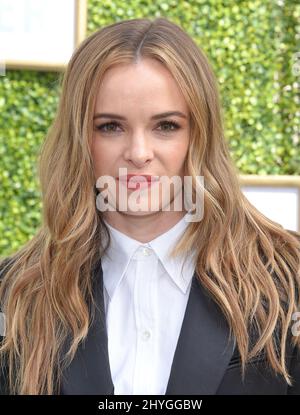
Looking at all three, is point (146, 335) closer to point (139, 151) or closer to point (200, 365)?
point (200, 365)

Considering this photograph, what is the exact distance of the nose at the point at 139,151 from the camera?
5.20 feet

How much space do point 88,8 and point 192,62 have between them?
7.52 ft

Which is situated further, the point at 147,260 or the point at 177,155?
the point at 147,260

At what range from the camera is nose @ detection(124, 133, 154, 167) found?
1.58 metres

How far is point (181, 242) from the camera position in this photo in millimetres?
1726

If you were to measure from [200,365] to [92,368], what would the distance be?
24 centimetres

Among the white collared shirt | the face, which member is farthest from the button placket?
the face

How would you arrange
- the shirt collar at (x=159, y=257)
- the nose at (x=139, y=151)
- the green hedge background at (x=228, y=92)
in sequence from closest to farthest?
the nose at (x=139, y=151) → the shirt collar at (x=159, y=257) → the green hedge background at (x=228, y=92)

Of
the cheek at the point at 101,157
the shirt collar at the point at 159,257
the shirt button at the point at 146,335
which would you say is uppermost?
the cheek at the point at 101,157

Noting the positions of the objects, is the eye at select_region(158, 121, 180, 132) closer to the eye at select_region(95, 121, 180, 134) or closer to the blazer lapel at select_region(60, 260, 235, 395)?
the eye at select_region(95, 121, 180, 134)

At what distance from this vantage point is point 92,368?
163 cm

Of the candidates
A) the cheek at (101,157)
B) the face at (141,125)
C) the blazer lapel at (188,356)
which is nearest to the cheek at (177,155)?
the face at (141,125)

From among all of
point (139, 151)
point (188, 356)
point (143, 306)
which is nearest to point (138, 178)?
point (139, 151)

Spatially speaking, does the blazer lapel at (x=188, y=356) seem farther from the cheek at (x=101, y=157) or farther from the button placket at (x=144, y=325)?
the cheek at (x=101, y=157)
